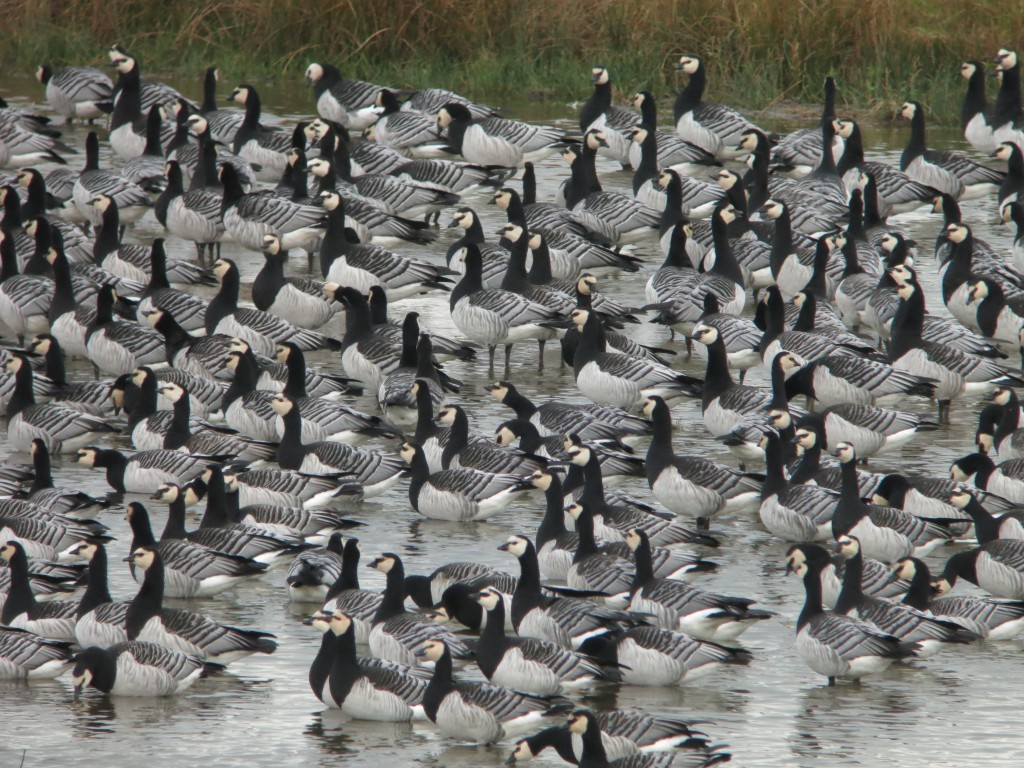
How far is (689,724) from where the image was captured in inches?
367

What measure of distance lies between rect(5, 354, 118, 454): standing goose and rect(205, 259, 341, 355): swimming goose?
1998 millimetres

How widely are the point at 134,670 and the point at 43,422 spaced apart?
4857 millimetres

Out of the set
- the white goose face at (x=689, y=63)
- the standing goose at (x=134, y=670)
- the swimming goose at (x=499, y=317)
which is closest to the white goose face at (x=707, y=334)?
the swimming goose at (x=499, y=317)

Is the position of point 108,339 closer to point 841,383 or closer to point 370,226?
point 370,226

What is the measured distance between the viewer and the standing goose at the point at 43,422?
46.4 feet

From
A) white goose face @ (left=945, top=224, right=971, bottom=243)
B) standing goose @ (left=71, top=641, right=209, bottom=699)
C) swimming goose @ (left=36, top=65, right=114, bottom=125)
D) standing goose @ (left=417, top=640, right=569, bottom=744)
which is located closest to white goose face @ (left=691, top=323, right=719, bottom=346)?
white goose face @ (left=945, top=224, right=971, bottom=243)

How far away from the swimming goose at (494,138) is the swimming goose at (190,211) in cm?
437

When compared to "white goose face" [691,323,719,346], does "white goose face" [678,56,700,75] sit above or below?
above

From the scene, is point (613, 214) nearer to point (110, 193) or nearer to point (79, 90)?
point (110, 193)

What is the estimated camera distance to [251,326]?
16.2 m

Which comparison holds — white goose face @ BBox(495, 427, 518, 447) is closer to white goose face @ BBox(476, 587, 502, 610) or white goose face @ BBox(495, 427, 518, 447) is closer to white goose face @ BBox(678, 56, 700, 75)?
white goose face @ BBox(476, 587, 502, 610)

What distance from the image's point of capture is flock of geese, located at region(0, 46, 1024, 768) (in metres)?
10.2

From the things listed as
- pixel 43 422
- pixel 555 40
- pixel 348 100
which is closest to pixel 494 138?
pixel 348 100

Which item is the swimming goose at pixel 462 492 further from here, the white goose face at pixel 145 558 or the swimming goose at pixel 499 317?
the swimming goose at pixel 499 317
